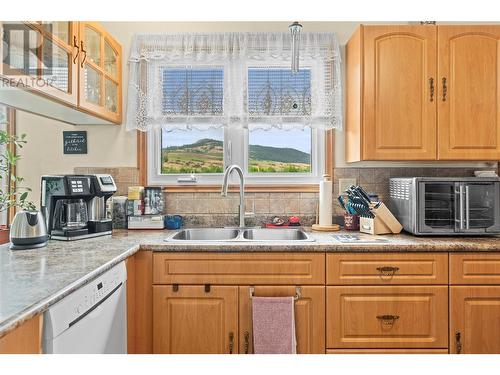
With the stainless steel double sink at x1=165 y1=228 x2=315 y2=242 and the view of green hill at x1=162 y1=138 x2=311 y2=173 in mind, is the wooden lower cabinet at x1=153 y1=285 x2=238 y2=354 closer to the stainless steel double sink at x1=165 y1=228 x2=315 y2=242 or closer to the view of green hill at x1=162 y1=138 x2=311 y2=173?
the stainless steel double sink at x1=165 y1=228 x2=315 y2=242

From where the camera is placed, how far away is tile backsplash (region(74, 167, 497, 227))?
2.65 m

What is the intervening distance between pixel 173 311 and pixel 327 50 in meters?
1.93

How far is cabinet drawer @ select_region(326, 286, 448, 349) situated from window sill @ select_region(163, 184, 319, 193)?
87 cm

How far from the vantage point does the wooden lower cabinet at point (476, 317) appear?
1948mm

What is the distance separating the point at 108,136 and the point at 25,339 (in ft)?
6.08

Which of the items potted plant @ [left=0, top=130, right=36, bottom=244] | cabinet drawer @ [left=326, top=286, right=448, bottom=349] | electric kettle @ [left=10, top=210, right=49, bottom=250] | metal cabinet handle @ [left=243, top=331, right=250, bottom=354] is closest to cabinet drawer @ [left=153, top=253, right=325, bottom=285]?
cabinet drawer @ [left=326, top=286, right=448, bottom=349]

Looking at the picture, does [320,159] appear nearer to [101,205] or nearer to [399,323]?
[399,323]

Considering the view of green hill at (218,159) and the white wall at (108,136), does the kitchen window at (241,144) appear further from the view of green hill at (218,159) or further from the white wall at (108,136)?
the white wall at (108,136)

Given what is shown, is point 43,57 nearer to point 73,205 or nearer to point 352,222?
point 73,205

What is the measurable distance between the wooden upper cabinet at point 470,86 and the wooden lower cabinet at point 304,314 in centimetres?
121

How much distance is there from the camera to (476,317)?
6.41 feet

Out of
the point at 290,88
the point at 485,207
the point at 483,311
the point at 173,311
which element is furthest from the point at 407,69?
the point at 173,311

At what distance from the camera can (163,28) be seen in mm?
2680

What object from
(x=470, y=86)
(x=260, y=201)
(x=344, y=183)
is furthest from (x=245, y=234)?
(x=470, y=86)
